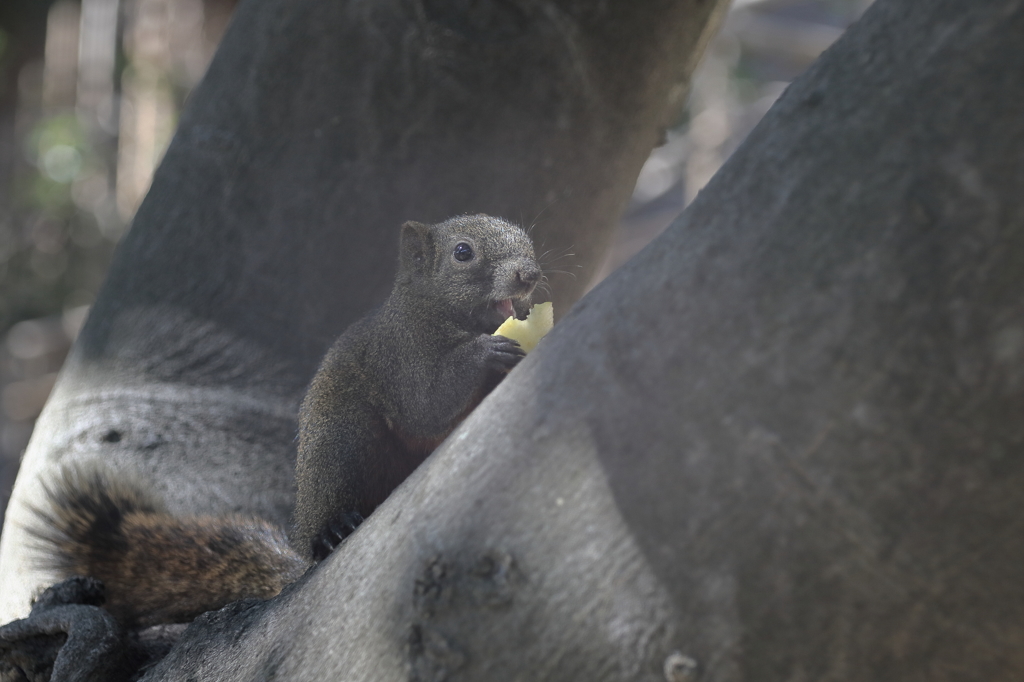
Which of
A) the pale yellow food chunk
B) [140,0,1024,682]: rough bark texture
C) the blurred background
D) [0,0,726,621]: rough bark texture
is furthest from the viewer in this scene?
the blurred background

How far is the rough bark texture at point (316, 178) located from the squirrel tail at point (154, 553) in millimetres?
254

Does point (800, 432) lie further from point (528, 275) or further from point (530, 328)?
point (528, 275)

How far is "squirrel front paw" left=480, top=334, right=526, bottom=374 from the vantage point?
1424 millimetres

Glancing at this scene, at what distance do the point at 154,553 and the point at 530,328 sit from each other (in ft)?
2.69

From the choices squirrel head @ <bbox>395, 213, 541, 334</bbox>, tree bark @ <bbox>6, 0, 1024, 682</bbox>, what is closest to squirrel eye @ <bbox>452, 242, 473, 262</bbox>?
squirrel head @ <bbox>395, 213, 541, 334</bbox>

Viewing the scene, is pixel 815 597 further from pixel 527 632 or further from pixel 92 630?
pixel 92 630

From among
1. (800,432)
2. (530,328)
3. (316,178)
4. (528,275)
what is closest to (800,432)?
(800,432)

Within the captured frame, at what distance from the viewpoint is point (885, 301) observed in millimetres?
681

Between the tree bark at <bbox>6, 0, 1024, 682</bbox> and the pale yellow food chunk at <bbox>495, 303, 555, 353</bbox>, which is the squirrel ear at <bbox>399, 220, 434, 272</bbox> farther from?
the tree bark at <bbox>6, 0, 1024, 682</bbox>

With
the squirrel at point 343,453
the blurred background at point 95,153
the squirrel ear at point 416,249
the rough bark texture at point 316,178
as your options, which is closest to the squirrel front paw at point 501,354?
the squirrel at point 343,453

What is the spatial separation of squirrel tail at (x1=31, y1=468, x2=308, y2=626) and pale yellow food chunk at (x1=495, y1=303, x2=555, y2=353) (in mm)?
564

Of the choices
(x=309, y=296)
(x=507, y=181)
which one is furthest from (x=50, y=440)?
(x=507, y=181)

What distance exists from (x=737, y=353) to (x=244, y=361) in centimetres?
143

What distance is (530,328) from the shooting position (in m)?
1.55
